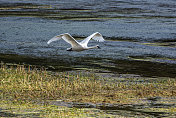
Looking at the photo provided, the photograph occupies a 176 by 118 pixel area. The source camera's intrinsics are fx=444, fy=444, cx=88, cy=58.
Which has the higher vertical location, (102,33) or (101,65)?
(102,33)

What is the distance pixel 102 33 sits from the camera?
27.7m

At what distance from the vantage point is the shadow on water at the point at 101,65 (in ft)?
56.0

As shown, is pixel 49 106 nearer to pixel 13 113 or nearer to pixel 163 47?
pixel 13 113

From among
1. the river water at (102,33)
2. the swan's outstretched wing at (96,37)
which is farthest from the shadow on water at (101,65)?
the swan's outstretched wing at (96,37)

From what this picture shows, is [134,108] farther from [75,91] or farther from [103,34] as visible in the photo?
[103,34]

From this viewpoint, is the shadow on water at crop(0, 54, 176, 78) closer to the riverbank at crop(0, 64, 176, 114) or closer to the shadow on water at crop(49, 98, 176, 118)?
the riverbank at crop(0, 64, 176, 114)

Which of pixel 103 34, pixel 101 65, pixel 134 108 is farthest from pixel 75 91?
pixel 103 34

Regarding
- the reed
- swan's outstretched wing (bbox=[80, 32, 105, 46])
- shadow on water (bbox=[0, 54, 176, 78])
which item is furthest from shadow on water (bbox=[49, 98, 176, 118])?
shadow on water (bbox=[0, 54, 176, 78])

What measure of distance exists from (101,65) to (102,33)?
9518 millimetres

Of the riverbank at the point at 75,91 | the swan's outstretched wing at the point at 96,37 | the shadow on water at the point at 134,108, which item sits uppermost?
the swan's outstretched wing at the point at 96,37

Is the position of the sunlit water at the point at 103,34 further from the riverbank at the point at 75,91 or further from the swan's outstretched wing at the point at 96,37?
the swan's outstretched wing at the point at 96,37

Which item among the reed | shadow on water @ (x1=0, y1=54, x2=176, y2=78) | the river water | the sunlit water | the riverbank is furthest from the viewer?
the river water

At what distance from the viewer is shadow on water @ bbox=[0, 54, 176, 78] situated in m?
17.1

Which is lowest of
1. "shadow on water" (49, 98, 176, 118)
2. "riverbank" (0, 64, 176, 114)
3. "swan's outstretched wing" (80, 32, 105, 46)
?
"shadow on water" (49, 98, 176, 118)
